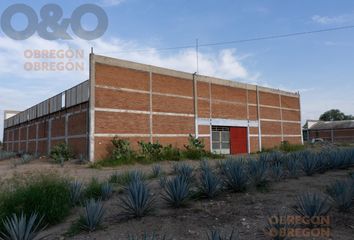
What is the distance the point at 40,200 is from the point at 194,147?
19.0 m

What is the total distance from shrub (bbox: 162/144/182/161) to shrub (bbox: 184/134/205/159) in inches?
30.9

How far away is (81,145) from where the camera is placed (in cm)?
2231

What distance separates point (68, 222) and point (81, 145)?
16278 millimetres

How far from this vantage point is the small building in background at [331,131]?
214 ft

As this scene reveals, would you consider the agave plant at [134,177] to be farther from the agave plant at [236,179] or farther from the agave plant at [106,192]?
the agave plant at [236,179]

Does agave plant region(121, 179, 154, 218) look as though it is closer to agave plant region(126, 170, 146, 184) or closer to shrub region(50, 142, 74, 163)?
agave plant region(126, 170, 146, 184)

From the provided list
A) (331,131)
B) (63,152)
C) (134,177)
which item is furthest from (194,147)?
(331,131)

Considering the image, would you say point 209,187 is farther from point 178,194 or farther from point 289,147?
point 289,147

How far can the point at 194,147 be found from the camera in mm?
25406

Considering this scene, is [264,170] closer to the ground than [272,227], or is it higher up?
higher up

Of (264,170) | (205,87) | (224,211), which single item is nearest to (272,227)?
(224,211)

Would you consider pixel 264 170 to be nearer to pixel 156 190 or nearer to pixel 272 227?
pixel 156 190

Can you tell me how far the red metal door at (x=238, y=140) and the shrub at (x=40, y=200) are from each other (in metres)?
24.2

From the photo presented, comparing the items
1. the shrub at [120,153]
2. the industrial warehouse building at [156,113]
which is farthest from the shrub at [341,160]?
the industrial warehouse building at [156,113]
